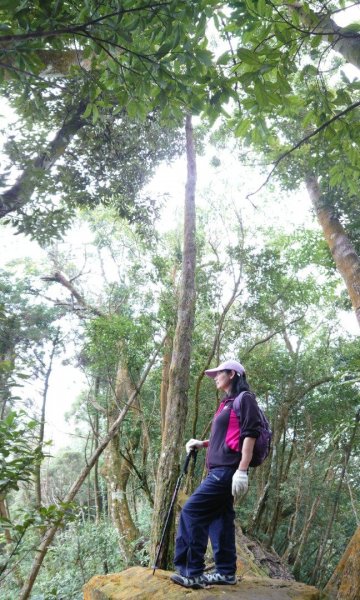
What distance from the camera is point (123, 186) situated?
7.65 metres

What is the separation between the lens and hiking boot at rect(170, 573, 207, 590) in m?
2.94

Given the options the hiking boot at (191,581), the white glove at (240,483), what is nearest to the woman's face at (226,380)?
the white glove at (240,483)

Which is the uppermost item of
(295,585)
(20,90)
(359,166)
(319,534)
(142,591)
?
(20,90)

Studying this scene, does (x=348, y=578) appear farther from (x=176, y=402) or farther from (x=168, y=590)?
(x=176, y=402)

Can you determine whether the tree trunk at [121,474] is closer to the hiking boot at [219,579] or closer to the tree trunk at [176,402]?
the tree trunk at [176,402]

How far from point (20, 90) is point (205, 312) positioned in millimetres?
6350

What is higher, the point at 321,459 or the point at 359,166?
the point at 359,166

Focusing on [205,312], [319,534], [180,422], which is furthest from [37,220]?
[319,534]

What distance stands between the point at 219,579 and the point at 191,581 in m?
0.30

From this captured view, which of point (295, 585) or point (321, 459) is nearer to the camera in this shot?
point (295, 585)

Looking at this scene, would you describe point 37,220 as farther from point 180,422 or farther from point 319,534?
point 319,534

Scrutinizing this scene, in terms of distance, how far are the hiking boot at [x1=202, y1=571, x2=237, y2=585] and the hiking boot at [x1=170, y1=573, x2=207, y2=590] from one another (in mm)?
83

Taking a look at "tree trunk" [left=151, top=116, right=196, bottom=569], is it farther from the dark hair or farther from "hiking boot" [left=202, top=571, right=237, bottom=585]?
the dark hair

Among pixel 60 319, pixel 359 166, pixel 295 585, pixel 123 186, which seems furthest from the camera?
pixel 60 319
